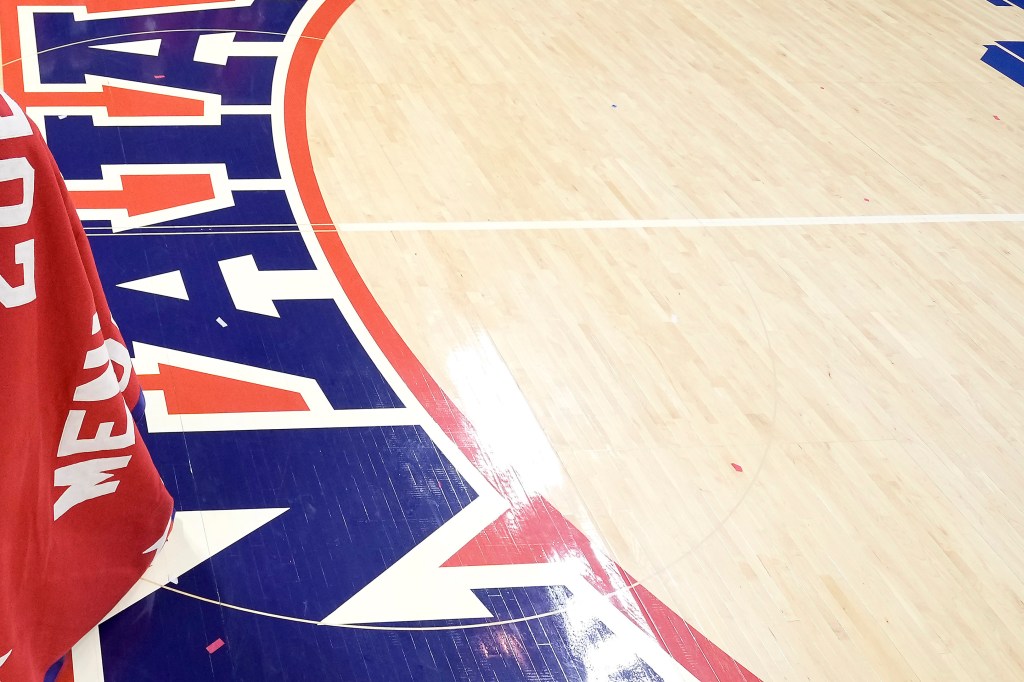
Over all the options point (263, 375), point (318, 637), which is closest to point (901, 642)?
point (318, 637)

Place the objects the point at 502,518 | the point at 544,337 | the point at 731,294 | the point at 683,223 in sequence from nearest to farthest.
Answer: the point at 502,518 < the point at 544,337 < the point at 731,294 < the point at 683,223

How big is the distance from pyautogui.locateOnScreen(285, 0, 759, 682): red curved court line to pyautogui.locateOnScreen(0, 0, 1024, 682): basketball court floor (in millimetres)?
11

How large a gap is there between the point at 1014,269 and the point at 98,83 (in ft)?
14.3

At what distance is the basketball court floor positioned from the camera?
2916mm

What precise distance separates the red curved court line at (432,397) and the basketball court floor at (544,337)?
0.01 meters

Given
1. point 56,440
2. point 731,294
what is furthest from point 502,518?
point 731,294

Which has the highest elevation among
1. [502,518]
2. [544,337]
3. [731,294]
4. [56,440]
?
[56,440]

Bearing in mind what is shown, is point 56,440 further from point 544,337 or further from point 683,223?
point 683,223

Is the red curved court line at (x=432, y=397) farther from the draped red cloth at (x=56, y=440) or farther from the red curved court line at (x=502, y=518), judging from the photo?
the draped red cloth at (x=56, y=440)

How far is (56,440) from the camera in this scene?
2461 mm

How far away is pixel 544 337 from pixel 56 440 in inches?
73.1

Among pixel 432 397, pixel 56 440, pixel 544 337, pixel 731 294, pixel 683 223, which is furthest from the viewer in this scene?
pixel 683 223

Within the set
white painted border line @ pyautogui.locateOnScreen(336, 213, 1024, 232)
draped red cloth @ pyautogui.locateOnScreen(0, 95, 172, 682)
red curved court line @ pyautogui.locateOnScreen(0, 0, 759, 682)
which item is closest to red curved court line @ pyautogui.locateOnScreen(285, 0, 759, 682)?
red curved court line @ pyautogui.locateOnScreen(0, 0, 759, 682)

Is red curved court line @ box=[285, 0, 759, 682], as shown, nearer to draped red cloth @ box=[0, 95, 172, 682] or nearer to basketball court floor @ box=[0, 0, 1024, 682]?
basketball court floor @ box=[0, 0, 1024, 682]
